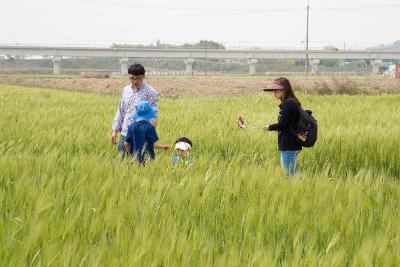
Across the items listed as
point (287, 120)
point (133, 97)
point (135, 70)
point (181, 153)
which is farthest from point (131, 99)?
point (287, 120)

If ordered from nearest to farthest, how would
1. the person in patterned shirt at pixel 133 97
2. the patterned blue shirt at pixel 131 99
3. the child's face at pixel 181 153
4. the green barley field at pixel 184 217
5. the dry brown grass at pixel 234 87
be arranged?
the green barley field at pixel 184 217 → the child's face at pixel 181 153 → the person in patterned shirt at pixel 133 97 → the patterned blue shirt at pixel 131 99 → the dry brown grass at pixel 234 87

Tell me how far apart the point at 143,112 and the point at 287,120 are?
5.17 feet

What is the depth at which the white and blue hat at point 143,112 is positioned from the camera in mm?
5469

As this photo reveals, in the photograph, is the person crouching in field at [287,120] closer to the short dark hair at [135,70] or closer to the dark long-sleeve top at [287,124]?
the dark long-sleeve top at [287,124]

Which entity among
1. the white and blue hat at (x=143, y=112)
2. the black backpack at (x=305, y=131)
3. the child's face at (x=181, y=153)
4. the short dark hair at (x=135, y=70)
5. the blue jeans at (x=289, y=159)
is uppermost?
the short dark hair at (x=135, y=70)

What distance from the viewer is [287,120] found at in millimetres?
5695

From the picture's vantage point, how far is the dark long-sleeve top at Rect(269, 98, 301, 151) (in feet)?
18.6

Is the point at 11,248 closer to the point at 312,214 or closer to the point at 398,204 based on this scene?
the point at 312,214

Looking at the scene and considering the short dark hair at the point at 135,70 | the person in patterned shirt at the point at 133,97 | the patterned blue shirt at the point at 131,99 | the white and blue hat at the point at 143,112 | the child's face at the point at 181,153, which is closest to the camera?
the white and blue hat at the point at 143,112

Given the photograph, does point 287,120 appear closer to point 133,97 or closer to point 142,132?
point 142,132

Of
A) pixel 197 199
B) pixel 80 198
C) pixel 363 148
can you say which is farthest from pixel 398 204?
pixel 363 148

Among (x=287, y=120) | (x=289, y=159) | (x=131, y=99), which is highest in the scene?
(x=131, y=99)

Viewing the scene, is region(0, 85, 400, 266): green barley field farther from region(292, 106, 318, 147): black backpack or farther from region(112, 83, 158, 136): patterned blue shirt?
region(112, 83, 158, 136): patterned blue shirt

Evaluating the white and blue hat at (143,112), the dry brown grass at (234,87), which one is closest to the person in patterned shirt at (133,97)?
the white and blue hat at (143,112)
